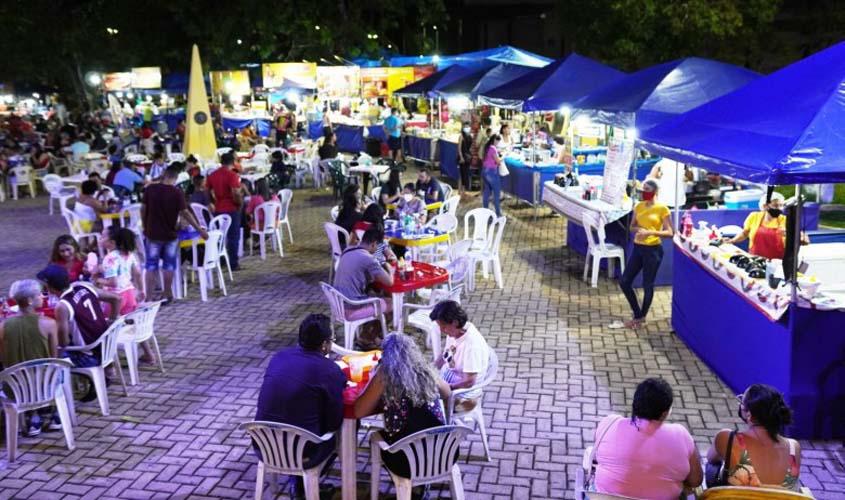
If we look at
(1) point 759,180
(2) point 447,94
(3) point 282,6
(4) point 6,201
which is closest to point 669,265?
(1) point 759,180

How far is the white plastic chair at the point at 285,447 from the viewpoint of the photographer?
14.3 ft

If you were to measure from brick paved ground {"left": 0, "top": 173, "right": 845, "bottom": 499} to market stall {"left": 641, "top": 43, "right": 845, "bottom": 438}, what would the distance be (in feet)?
0.99

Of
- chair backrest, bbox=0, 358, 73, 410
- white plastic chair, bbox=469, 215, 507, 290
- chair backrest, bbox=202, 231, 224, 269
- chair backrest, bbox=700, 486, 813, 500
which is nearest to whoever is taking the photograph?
chair backrest, bbox=700, 486, 813, 500

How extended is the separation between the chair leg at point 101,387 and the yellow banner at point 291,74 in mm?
18638

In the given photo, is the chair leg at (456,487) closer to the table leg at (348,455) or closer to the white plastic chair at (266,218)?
the table leg at (348,455)

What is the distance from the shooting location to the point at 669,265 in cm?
948

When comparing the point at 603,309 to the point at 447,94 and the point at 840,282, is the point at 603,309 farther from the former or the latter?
the point at 447,94

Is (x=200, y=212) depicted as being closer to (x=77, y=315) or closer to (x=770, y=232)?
(x=77, y=315)

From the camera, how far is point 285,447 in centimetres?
444

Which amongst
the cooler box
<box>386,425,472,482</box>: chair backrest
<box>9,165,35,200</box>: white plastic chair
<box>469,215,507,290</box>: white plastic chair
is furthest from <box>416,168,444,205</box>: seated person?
<box>9,165,35,200</box>: white plastic chair

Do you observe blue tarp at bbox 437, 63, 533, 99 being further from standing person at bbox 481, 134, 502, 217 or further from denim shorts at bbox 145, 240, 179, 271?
denim shorts at bbox 145, 240, 179, 271

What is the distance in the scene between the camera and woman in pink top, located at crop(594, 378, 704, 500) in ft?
12.4

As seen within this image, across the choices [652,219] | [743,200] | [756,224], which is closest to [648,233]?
[652,219]

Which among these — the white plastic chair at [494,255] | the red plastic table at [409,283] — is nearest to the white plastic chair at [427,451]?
the red plastic table at [409,283]
